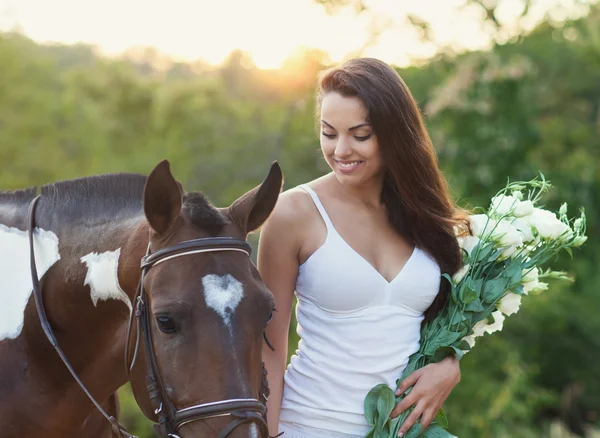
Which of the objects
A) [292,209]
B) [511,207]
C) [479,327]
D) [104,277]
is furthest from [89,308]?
[511,207]

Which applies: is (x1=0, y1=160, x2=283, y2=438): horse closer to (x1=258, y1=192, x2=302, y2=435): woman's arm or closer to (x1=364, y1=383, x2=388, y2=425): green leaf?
(x1=258, y1=192, x2=302, y2=435): woman's arm

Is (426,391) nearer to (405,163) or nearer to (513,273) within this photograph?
(513,273)

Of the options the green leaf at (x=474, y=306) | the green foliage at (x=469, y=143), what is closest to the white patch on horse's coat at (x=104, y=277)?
the green leaf at (x=474, y=306)

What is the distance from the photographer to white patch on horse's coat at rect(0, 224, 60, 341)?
9.58 feet

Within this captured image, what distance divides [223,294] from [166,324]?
19 centimetres

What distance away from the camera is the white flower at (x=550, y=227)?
10.1ft

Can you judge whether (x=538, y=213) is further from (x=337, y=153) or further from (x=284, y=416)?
(x=284, y=416)

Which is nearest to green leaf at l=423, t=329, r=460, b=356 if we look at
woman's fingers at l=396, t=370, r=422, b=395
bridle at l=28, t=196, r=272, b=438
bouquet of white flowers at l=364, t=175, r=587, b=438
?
bouquet of white flowers at l=364, t=175, r=587, b=438

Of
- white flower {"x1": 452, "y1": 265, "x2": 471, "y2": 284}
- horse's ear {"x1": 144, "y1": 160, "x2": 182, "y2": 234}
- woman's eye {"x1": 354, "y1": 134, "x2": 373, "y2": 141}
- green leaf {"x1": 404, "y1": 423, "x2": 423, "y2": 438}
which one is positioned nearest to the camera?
horse's ear {"x1": 144, "y1": 160, "x2": 182, "y2": 234}

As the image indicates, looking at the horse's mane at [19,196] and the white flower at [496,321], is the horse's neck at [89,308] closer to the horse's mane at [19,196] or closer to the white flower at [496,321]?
the horse's mane at [19,196]

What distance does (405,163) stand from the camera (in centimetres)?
295

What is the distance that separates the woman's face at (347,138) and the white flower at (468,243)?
56 cm

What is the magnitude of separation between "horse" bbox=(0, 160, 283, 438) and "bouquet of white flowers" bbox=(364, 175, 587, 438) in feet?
2.36

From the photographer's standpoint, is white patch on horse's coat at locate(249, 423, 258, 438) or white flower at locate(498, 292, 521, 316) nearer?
white patch on horse's coat at locate(249, 423, 258, 438)
